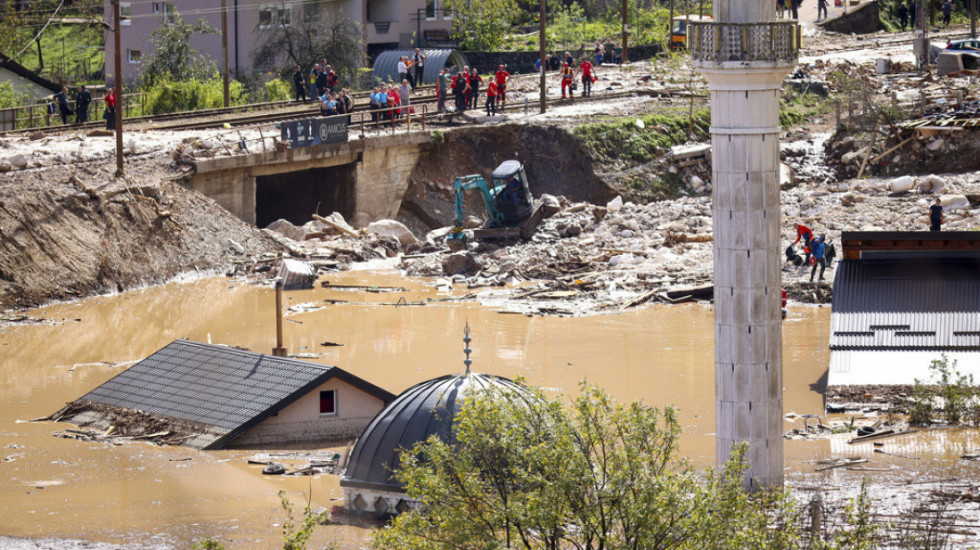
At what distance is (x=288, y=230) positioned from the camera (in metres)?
46.8

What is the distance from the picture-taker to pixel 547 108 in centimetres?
5519

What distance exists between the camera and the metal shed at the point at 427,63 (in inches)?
2491

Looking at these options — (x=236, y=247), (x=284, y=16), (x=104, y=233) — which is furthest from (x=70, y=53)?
(x=104, y=233)

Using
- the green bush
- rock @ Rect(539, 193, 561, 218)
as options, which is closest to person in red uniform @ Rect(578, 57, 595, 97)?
rock @ Rect(539, 193, 561, 218)

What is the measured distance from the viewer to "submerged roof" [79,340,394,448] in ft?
84.0

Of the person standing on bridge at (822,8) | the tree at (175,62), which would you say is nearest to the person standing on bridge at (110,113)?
the tree at (175,62)

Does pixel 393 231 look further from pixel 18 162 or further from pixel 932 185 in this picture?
pixel 932 185

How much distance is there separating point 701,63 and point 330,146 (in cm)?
2928

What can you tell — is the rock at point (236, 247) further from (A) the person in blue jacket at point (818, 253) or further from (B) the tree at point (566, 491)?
(B) the tree at point (566, 491)

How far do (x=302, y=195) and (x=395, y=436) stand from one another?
102 ft

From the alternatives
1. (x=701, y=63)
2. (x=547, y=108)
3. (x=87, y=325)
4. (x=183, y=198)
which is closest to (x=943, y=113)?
(x=547, y=108)

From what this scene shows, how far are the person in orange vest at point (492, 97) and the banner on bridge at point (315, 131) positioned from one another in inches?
268

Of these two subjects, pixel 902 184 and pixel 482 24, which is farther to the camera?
pixel 482 24

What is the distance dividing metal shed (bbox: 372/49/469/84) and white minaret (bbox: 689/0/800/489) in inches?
1700
